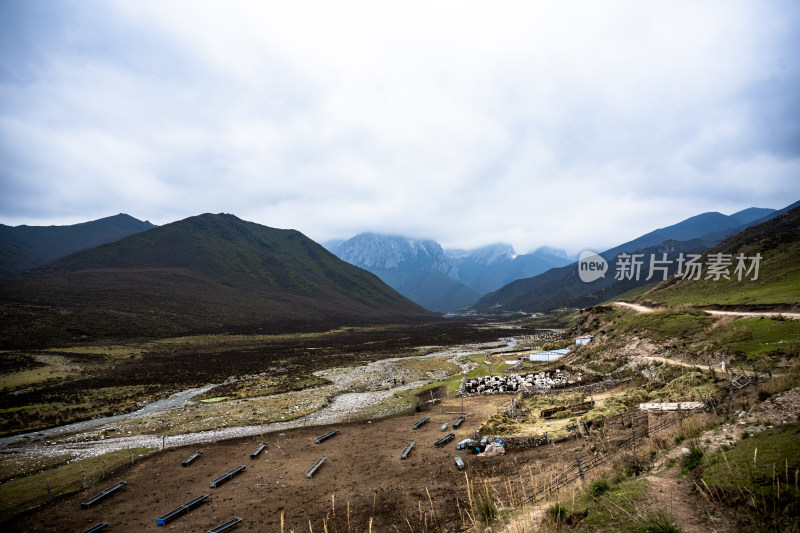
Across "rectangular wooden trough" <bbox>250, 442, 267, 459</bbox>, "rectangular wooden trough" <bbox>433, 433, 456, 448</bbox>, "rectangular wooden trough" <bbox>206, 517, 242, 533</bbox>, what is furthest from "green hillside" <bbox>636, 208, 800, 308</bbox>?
"rectangular wooden trough" <bbox>250, 442, 267, 459</bbox>

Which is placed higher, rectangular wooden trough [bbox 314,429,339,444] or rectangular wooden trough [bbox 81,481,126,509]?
rectangular wooden trough [bbox 81,481,126,509]

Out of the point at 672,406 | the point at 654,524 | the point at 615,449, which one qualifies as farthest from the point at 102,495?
the point at 672,406

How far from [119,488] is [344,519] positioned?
14252 millimetres

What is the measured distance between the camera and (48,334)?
81.1 m

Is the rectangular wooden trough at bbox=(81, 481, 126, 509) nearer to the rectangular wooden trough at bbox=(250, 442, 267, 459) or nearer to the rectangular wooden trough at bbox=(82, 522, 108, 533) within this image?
the rectangular wooden trough at bbox=(82, 522, 108, 533)

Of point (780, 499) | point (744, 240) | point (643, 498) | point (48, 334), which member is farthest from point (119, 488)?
point (744, 240)

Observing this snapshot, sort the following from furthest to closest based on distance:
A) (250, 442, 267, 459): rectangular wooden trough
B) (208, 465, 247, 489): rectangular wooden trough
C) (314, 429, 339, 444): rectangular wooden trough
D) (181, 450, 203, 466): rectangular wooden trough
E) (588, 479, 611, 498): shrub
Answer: (314, 429, 339, 444): rectangular wooden trough → (250, 442, 267, 459): rectangular wooden trough → (181, 450, 203, 466): rectangular wooden trough → (208, 465, 247, 489): rectangular wooden trough → (588, 479, 611, 498): shrub

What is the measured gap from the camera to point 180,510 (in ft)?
50.4

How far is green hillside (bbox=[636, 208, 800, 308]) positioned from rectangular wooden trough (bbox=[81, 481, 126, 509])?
181 feet

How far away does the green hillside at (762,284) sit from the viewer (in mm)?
39956

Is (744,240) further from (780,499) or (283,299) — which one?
(283,299)

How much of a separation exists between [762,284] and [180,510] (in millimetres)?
72216

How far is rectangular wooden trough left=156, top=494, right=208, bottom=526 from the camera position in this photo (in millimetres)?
14758

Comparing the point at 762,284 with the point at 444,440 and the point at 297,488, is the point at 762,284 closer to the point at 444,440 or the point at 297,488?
the point at 444,440
